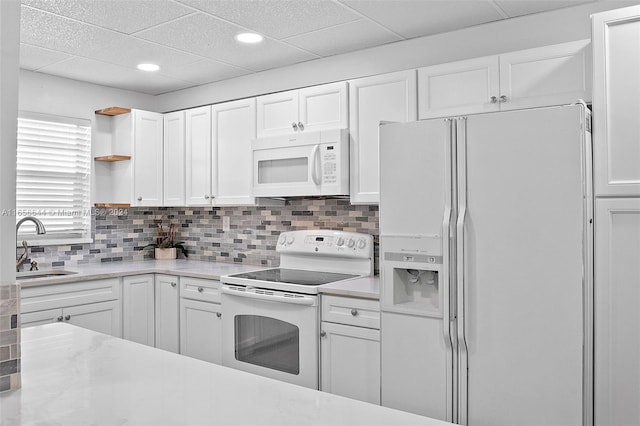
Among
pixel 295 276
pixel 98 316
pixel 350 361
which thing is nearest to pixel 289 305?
pixel 295 276

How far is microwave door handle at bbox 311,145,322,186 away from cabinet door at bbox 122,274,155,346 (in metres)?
1.58

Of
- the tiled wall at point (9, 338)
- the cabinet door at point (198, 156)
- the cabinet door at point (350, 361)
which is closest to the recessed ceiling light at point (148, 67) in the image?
the cabinet door at point (198, 156)

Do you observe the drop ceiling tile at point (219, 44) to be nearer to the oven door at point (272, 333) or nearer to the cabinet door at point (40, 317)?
the oven door at point (272, 333)

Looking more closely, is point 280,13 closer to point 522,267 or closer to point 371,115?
point 371,115

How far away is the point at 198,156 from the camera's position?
4.08m

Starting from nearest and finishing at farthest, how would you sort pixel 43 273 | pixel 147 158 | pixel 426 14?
pixel 426 14, pixel 43 273, pixel 147 158

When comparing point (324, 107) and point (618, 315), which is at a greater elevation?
point (324, 107)

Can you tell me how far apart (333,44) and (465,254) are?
5.54 feet

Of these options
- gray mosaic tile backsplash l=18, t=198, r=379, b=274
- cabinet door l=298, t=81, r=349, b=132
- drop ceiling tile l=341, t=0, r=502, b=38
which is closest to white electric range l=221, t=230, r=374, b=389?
gray mosaic tile backsplash l=18, t=198, r=379, b=274

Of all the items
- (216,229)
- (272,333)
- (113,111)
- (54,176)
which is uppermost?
(113,111)

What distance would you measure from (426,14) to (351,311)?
167 cm

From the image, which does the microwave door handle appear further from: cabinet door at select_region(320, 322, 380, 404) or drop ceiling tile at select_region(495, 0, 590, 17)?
drop ceiling tile at select_region(495, 0, 590, 17)

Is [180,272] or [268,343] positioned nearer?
[268,343]

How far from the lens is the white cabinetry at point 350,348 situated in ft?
8.95
